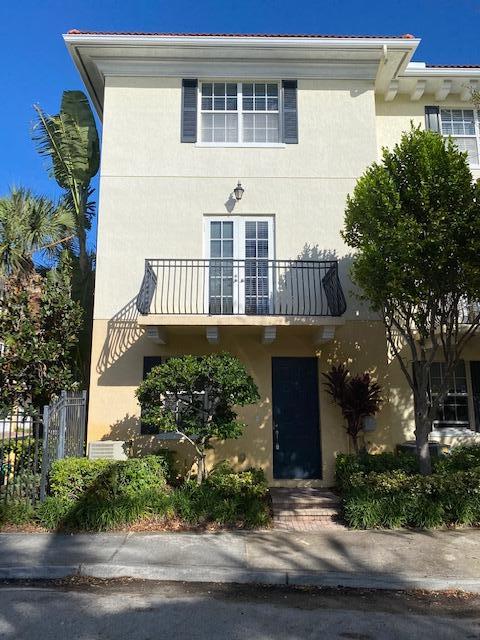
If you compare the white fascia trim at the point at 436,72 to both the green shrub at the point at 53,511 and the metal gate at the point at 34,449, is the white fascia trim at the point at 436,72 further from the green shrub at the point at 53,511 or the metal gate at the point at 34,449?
the green shrub at the point at 53,511

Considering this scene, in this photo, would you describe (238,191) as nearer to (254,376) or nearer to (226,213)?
(226,213)

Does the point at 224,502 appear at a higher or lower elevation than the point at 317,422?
lower

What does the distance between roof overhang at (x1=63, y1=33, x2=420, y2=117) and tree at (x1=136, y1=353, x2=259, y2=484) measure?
6573 mm

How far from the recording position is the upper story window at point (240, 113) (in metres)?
11.2

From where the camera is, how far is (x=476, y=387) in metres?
10.6

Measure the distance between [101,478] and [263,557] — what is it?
9.49ft

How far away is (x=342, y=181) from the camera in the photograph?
10953 mm

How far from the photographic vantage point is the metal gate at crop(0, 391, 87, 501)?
788 centimetres

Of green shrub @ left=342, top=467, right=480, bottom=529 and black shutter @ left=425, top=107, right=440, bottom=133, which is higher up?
black shutter @ left=425, top=107, right=440, bottom=133

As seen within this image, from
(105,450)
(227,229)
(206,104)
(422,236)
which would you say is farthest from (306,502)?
(206,104)

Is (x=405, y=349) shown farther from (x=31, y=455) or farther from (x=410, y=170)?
(x=31, y=455)

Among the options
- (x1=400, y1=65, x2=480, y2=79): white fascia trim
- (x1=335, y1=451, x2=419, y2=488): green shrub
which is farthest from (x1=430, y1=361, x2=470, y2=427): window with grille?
(x1=400, y1=65, x2=480, y2=79): white fascia trim

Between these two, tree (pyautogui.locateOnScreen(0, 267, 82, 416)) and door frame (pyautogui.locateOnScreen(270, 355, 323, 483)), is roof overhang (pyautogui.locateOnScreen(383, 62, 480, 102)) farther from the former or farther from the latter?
tree (pyautogui.locateOnScreen(0, 267, 82, 416))

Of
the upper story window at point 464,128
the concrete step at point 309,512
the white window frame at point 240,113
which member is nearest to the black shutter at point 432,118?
the upper story window at point 464,128
